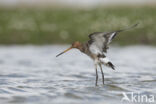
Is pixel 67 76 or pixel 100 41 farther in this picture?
pixel 67 76

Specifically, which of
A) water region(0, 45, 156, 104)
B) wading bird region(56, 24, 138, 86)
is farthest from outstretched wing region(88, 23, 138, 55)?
water region(0, 45, 156, 104)

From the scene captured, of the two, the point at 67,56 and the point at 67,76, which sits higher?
the point at 67,56

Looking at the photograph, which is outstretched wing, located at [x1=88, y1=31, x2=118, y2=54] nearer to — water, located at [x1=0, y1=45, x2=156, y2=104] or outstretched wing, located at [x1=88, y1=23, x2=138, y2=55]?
outstretched wing, located at [x1=88, y1=23, x2=138, y2=55]

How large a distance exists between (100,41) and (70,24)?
11492 mm

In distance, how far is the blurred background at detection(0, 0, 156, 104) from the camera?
1123 centimetres

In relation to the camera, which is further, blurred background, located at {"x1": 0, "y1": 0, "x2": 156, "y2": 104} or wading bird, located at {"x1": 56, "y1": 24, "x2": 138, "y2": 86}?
wading bird, located at {"x1": 56, "y1": 24, "x2": 138, "y2": 86}

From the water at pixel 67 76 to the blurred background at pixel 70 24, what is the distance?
0.97m

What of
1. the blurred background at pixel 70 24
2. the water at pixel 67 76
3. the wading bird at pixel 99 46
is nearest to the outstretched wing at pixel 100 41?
the wading bird at pixel 99 46

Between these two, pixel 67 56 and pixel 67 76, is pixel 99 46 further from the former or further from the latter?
pixel 67 56

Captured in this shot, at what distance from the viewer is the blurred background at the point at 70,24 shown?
22.5 m

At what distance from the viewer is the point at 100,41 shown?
39.9 ft

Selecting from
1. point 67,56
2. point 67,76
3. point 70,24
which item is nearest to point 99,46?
point 67,76

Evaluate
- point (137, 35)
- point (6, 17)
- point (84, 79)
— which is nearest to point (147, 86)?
point (84, 79)

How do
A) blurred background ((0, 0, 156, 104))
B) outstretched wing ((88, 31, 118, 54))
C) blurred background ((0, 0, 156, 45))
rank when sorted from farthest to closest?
1. blurred background ((0, 0, 156, 45))
2. outstretched wing ((88, 31, 118, 54))
3. blurred background ((0, 0, 156, 104))
